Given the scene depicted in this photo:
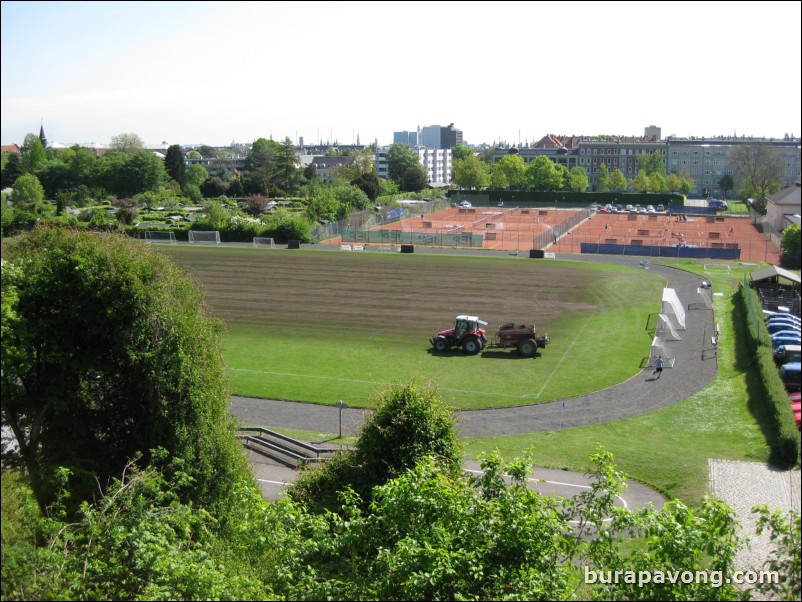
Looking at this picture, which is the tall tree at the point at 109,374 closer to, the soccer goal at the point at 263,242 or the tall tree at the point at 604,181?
the soccer goal at the point at 263,242

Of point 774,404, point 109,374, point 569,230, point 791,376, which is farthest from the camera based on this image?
point 569,230

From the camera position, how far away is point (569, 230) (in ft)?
297

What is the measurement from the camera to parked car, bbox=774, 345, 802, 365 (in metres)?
30.5

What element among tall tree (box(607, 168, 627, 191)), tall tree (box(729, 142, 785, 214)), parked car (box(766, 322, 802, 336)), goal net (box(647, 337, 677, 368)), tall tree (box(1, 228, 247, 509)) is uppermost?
tall tree (box(607, 168, 627, 191))

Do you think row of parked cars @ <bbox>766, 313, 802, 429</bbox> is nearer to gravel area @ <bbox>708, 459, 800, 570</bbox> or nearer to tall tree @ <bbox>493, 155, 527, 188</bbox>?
gravel area @ <bbox>708, 459, 800, 570</bbox>

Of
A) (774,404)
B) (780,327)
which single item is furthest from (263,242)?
(774,404)

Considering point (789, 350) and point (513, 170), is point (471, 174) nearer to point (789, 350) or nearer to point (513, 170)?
point (513, 170)

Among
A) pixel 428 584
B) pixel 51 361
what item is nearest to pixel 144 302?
pixel 51 361

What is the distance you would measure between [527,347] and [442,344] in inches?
149

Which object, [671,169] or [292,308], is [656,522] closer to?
[292,308]

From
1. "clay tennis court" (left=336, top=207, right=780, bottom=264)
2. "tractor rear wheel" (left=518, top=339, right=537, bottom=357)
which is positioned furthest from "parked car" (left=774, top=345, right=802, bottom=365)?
"clay tennis court" (left=336, top=207, right=780, bottom=264)

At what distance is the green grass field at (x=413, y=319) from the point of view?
30438 mm

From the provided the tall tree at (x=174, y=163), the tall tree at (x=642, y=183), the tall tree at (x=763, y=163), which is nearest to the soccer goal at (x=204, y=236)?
the tall tree at (x=174, y=163)

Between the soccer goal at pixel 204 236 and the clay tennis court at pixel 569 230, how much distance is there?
1169 centimetres
